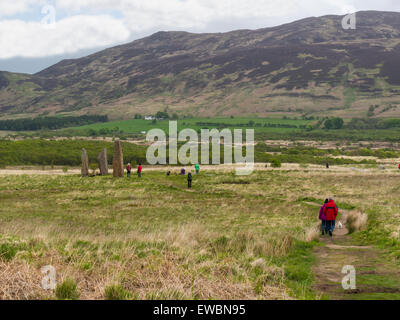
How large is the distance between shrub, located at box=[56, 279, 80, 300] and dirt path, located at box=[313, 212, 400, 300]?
4.50 metres

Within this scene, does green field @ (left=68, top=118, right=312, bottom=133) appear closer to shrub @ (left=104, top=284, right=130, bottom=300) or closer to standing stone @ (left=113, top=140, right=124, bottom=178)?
standing stone @ (left=113, top=140, right=124, bottom=178)

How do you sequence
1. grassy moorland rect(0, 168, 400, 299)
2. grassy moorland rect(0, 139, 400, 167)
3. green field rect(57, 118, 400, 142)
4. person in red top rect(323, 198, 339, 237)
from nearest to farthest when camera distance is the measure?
grassy moorland rect(0, 168, 400, 299)
person in red top rect(323, 198, 339, 237)
grassy moorland rect(0, 139, 400, 167)
green field rect(57, 118, 400, 142)

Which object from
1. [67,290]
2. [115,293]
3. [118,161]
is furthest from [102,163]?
[115,293]

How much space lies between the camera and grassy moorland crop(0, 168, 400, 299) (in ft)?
24.3

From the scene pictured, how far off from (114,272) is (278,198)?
68.7 ft

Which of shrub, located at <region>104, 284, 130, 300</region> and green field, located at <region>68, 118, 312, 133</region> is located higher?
green field, located at <region>68, 118, 312, 133</region>

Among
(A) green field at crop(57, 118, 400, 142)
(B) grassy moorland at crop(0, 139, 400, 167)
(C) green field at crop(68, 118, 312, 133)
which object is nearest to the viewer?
(B) grassy moorland at crop(0, 139, 400, 167)

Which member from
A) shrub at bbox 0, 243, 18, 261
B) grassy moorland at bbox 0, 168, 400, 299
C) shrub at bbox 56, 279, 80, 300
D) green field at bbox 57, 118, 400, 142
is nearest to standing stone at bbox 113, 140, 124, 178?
grassy moorland at bbox 0, 168, 400, 299

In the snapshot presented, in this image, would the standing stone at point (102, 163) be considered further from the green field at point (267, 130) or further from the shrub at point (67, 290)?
the green field at point (267, 130)

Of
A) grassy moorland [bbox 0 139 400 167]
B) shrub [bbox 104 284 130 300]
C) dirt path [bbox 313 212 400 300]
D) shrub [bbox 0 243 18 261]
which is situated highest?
shrub [bbox 0 243 18 261]

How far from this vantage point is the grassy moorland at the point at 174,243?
741cm

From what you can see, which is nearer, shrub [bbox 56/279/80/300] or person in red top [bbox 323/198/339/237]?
shrub [bbox 56/279/80/300]
